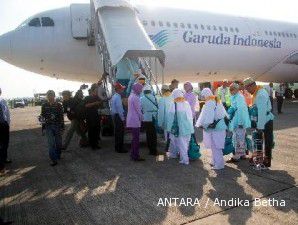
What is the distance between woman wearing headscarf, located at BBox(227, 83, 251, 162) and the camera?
734 cm

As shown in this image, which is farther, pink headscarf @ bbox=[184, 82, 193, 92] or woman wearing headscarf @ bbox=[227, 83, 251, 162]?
pink headscarf @ bbox=[184, 82, 193, 92]

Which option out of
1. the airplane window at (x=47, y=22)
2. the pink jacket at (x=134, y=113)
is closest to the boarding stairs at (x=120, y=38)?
the airplane window at (x=47, y=22)

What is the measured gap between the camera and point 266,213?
4.57 meters

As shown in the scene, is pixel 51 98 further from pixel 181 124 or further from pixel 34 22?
pixel 34 22

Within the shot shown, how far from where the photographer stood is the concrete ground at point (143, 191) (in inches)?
183

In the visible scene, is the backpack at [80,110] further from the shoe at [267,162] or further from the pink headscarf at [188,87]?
the shoe at [267,162]

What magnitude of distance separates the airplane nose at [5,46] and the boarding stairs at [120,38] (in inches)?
141

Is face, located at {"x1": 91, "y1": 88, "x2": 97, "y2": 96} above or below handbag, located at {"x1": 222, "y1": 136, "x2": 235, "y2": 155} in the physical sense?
above

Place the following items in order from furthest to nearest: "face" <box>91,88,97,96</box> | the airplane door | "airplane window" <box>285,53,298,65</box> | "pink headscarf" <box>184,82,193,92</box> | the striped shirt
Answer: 1. "airplane window" <box>285,53,298,65</box>
2. the airplane door
3. "face" <box>91,88,97,96</box>
4. "pink headscarf" <box>184,82,193,92</box>
5. the striped shirt

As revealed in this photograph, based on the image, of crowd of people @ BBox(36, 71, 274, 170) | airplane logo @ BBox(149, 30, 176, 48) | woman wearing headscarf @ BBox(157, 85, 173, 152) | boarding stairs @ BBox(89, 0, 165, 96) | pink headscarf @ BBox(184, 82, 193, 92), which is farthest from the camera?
airplane logo @ BBox(149, 30, 176, 48)

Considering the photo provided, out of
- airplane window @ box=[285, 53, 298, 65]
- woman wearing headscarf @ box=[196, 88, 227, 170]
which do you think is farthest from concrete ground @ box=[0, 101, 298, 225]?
airplane window @ box=[285, 53, 298, 65]

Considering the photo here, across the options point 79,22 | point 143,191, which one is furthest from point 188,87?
point 79,22

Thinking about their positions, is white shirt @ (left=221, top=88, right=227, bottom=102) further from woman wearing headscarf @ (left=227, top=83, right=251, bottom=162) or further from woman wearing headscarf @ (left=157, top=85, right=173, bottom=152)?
woman wearing headscarf @ (left=227, top=83, right=251, bottom=162)

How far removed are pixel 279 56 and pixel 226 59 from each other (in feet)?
16.6
